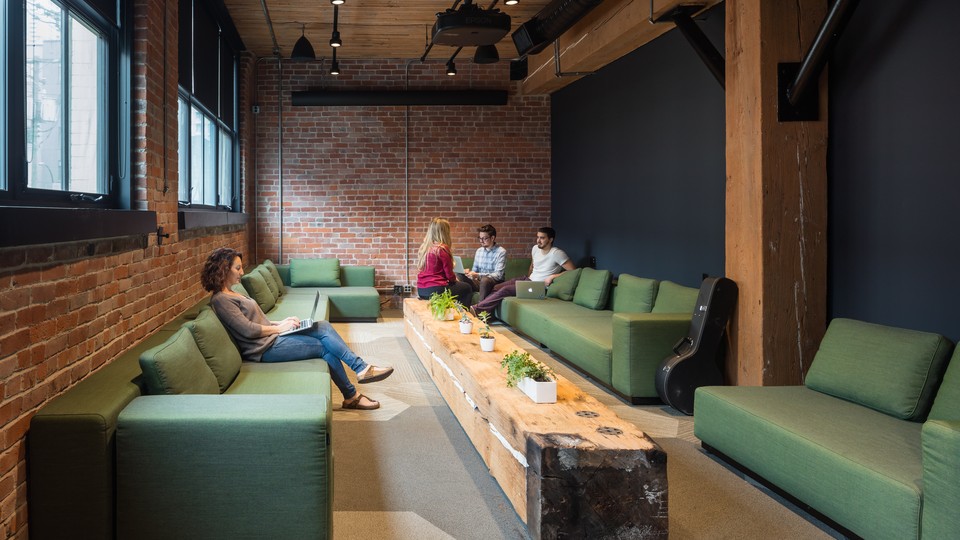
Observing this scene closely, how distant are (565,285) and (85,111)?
5673 millimetres

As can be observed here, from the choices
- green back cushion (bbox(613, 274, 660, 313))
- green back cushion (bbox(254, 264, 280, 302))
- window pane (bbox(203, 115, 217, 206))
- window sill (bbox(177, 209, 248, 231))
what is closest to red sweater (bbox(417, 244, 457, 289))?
green back cushion (bbox(254, 264, 280, 302))

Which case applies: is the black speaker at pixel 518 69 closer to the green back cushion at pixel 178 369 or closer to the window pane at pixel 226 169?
the window pane at pixel 226 169

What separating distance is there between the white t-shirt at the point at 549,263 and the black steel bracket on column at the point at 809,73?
468cm

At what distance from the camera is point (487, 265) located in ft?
32.4

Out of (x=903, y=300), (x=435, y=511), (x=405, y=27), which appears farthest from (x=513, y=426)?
(x=405, y=27)

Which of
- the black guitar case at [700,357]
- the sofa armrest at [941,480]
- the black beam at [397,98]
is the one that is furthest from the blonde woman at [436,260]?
the sofa armrest at [941,480]

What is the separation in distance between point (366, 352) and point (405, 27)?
13.0 ft

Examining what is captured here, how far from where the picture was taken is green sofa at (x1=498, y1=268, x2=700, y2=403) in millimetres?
5375

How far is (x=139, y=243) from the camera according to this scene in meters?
4.24

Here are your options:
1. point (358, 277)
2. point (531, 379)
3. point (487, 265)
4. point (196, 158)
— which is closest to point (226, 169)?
point (196, 158)

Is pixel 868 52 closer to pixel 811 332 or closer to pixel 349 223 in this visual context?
pixel 811 332

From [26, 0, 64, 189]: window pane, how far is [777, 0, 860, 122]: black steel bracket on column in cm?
391

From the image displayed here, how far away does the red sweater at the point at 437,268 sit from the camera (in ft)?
27.8

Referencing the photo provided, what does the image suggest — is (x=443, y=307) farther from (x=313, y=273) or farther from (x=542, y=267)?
(x=313, y=273)
